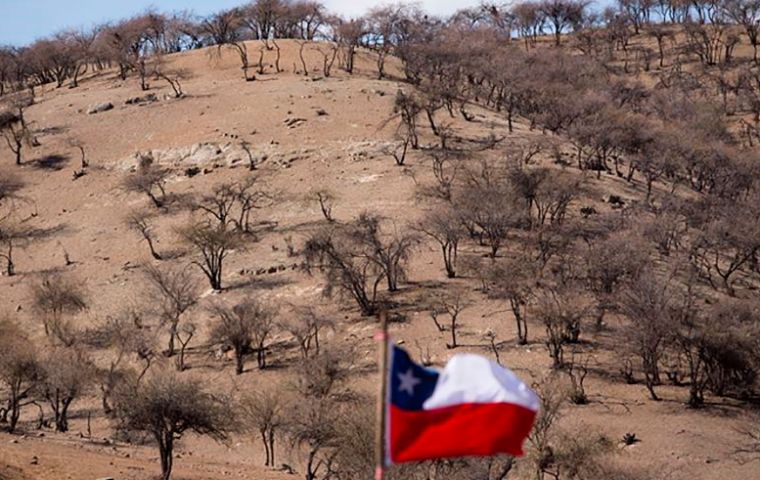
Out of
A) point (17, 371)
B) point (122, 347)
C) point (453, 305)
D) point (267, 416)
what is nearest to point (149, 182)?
point (122, 347)

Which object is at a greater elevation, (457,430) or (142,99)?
(142,99)

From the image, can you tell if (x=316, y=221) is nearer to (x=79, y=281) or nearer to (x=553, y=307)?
(x=79, y=281)

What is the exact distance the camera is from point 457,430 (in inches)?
334

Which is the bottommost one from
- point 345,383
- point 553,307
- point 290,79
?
point 345,383

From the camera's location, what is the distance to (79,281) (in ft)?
144

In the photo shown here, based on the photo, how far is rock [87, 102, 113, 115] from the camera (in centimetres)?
6669

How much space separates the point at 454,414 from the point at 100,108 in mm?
62966

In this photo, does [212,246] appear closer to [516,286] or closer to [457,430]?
[516,286]

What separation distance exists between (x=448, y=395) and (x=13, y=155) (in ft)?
196

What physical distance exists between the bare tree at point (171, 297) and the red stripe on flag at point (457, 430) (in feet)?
94.9

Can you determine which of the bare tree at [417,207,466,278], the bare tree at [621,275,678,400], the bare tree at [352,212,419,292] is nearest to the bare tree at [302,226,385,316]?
the bare tree at [352,212,419,292]

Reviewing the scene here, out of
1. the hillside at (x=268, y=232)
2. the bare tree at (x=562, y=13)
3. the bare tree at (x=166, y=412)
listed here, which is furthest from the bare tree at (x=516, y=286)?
the bare tree at (x=562, y=13)

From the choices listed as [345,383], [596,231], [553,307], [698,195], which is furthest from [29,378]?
[698,195]

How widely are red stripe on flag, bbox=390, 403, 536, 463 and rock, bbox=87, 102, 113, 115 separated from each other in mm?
62487
